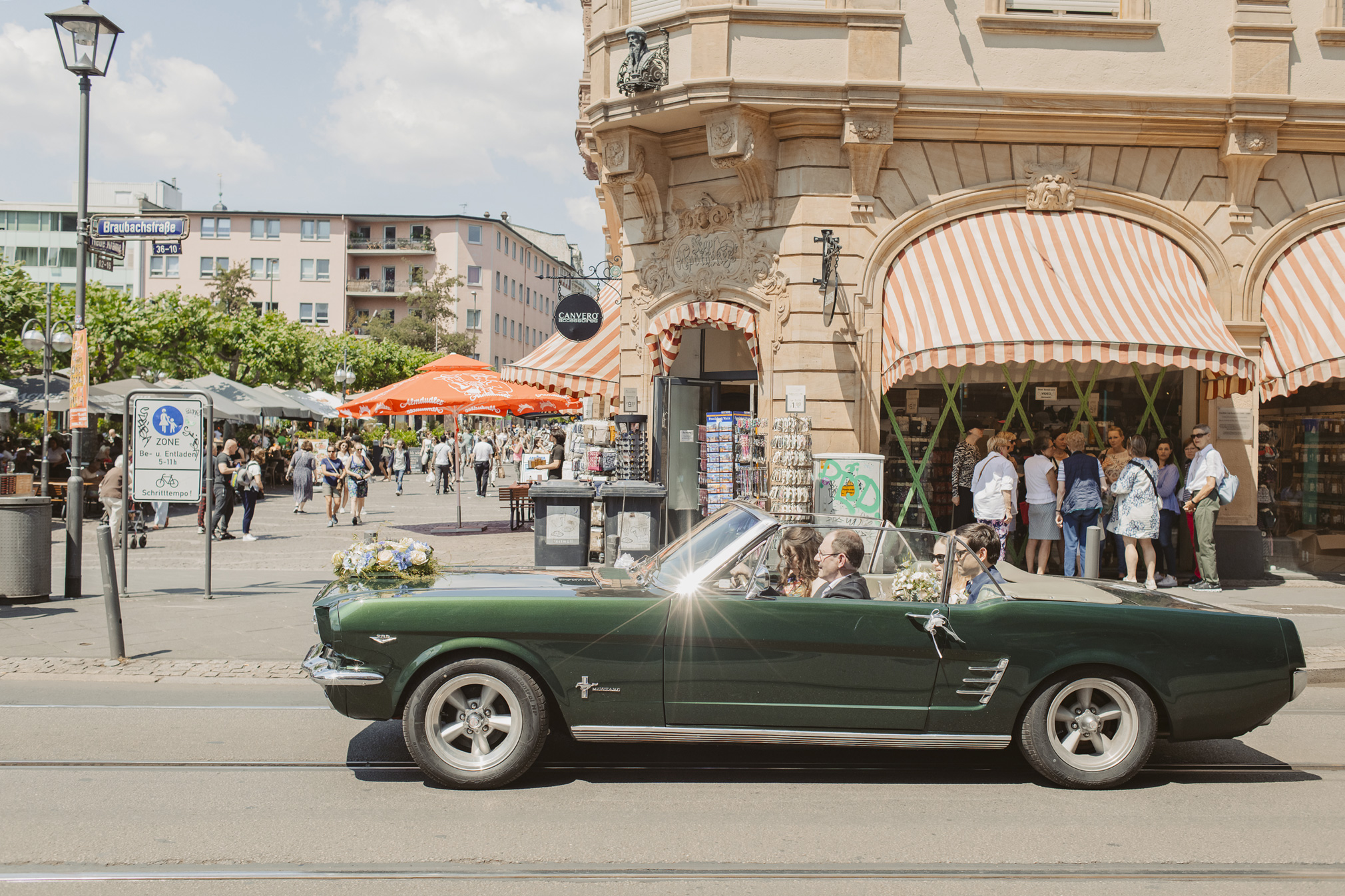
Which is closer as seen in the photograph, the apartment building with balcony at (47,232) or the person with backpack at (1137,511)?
the person with backpack at (1137,511)

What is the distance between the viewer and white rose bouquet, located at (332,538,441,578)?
5.96m

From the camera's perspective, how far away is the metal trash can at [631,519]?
498 inches

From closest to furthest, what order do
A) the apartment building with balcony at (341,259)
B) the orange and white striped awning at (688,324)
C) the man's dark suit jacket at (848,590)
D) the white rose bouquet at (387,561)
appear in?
the man's dark suit jacket at (848,590)
the white rose bouquet at (387,561)
the orange and white striped awning at (688,324)
the apartment building with balcony at (341,259)

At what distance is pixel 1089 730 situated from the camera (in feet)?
17.9

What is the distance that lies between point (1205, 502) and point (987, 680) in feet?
27.3

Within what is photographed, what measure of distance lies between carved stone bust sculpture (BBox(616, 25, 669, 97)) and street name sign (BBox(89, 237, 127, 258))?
5959mm

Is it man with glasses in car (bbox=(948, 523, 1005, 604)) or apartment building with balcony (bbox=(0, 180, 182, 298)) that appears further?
apartment building with balcony (bbox=(0, 180, 182, 298))

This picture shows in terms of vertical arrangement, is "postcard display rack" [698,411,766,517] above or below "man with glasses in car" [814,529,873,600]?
above

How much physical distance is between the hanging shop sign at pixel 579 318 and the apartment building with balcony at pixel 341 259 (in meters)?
68.0

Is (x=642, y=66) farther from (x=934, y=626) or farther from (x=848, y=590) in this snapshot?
(x=934, y=626)

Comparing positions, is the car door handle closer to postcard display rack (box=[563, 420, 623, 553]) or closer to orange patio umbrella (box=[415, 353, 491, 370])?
postcard display rack (box=[563, 420, 623, 553])

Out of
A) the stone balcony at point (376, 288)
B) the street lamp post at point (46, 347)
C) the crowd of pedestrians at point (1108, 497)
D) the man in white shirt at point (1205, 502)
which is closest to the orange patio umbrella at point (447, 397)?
the street lamp post at point (46, 347)

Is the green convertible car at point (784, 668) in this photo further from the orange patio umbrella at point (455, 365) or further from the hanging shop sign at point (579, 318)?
the orange patio umbrella at point (455, 365)

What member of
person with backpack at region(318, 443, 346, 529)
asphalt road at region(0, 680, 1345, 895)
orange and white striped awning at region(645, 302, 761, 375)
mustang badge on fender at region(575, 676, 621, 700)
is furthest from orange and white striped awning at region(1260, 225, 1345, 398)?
person with backpack at region(318, 443, 346, 529)
